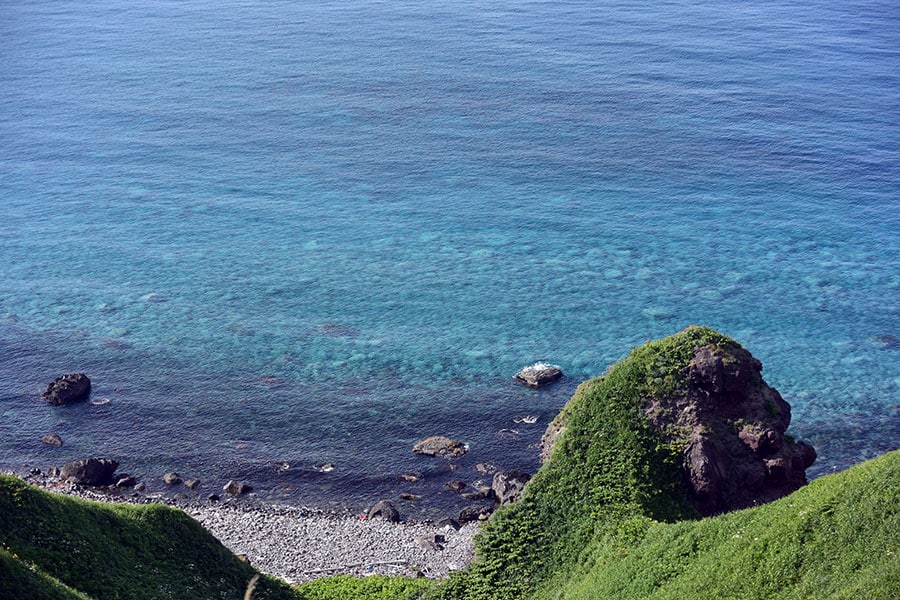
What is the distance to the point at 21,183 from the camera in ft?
388

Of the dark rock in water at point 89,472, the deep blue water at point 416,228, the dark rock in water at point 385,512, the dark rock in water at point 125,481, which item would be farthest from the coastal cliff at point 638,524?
the dark rock in water at point 89,472

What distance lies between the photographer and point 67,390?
7525 centimetres

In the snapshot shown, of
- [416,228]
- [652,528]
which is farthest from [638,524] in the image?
[416,228]

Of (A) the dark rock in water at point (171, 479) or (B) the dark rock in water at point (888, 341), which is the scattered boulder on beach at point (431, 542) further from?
(B) the dark rock in water at point (888, 341)

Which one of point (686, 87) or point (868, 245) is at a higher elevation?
point (686, 87)

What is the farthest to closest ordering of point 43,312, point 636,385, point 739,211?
1. point 739,211
2. point 43,312
3. point 636,385

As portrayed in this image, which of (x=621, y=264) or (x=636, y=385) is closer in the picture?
(x=636, y=385)

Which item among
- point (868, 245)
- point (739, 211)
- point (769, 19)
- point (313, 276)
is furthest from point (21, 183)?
point (769, 19)

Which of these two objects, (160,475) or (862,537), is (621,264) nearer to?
(160,475)

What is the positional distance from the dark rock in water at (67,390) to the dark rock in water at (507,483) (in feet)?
119

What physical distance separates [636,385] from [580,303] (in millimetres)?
39713

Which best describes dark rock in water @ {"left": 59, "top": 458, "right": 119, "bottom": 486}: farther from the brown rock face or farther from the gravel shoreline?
the brown rock face

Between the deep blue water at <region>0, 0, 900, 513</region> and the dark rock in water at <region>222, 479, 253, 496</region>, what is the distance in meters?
1.64

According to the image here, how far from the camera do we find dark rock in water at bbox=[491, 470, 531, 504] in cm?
6172
